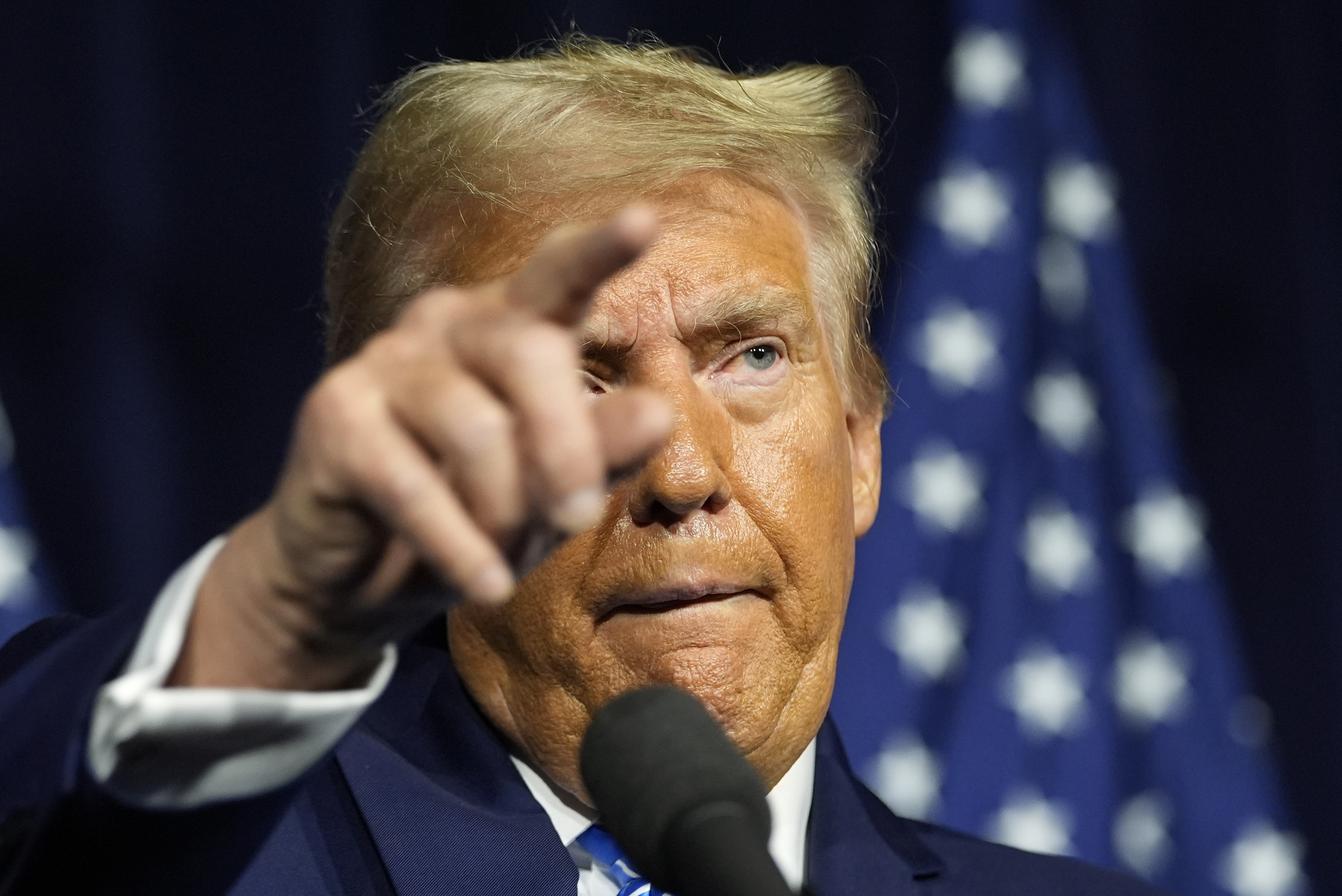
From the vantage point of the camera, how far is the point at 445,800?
1.43 m

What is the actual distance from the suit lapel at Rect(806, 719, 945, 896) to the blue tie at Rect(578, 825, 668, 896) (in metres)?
0.25

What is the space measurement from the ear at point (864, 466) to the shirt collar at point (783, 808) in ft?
0.99

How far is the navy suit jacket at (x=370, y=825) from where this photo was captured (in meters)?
0.86

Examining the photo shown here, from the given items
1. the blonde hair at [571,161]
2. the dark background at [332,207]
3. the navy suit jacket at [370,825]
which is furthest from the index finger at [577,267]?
the dark background at [332,207]

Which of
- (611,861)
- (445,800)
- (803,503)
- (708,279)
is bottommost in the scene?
(611,861)

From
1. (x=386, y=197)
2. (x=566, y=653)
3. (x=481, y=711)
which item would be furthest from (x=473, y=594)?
(x=386, y=197)

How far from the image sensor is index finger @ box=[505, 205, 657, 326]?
0.67 metres

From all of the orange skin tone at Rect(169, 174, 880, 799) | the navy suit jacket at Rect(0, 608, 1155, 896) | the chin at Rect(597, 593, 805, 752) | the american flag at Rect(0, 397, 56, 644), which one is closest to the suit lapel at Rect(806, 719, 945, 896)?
the navy suit jacket at Rect(0, 608, 1155, 896)

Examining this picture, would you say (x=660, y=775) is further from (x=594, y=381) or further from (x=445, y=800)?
(x=594, y=381)

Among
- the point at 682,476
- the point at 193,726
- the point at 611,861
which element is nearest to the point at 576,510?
the point at 193,726

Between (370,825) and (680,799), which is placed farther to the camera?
(370,825)

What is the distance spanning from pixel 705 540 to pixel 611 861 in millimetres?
335

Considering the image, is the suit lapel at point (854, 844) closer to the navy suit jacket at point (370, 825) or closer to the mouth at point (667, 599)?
the navy suit jacket at point (370, 825)

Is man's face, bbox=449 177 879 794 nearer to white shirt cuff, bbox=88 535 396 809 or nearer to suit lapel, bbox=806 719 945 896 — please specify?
suit lapel, bbox=806 719 945 896
